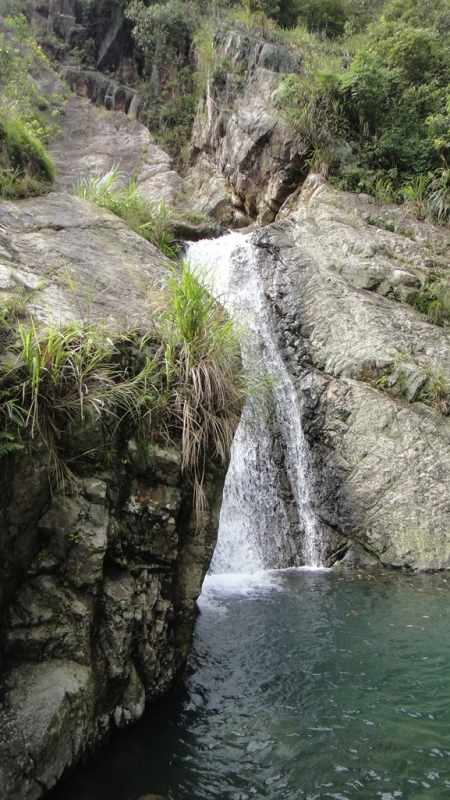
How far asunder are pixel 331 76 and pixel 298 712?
13.9 m

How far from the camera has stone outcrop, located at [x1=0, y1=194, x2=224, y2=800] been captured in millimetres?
3062

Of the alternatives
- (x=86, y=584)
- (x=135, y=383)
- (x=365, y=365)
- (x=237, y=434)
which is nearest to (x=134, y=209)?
(x=237, y=434)

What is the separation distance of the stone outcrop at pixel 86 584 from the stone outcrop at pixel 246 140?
10031 millimetres

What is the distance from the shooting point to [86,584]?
3.54 metres

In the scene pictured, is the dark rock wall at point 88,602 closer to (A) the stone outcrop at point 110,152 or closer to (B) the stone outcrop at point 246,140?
(B) the stone outcrop at point 246,140

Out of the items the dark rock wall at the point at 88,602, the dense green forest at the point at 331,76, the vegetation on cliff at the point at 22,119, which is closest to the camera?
the dark rock wall at the point at 88,602

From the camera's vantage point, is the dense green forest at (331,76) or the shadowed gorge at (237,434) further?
the dense green forest at (331,76)

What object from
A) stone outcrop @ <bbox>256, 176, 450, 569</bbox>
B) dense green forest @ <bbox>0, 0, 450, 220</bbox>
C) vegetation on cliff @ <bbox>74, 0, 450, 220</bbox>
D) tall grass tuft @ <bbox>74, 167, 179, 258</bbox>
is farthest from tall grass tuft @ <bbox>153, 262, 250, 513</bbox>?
vegetation on cliff @ <bbox>74, 0, 450, 220</bbox>

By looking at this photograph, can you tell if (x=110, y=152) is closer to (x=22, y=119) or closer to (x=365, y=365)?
(x=22, y=119)

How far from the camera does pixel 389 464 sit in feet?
26.6

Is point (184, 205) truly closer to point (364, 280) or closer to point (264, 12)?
point (364, 280)

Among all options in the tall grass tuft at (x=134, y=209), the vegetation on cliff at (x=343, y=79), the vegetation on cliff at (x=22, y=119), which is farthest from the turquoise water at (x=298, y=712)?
the vegetation on cliff at (x=343, y=79)

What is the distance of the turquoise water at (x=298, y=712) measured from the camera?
3299mm

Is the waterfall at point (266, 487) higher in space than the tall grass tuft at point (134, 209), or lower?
lower
